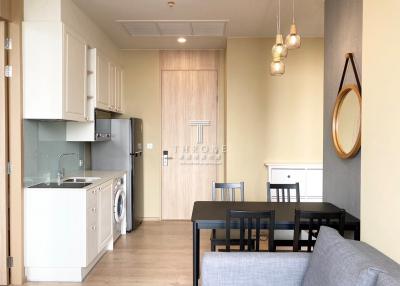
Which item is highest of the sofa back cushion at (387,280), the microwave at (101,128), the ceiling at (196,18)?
the ceiling at (196,18)

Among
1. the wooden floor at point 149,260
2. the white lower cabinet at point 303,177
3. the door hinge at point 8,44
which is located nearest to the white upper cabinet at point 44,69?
the door hinge at point 8,44

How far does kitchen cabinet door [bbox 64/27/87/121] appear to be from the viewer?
3.29 metres

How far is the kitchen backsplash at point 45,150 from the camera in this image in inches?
127

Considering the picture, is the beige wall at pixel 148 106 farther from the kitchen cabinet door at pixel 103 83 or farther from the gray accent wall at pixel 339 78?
the gray accent wall at pixel 339 78

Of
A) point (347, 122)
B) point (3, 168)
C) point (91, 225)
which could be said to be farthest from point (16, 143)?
point (347, 122)

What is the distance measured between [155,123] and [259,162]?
1895mm

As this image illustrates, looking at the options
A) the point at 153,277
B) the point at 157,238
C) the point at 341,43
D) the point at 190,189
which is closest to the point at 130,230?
the point at 157,238

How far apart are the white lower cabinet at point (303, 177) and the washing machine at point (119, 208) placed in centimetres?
204

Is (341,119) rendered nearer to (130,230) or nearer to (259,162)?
(259,162)

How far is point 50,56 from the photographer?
314 cm

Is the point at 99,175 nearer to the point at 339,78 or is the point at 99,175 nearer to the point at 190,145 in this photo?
the point at 190,145

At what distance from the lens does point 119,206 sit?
4.42 meters

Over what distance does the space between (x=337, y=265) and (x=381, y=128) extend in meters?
0.73

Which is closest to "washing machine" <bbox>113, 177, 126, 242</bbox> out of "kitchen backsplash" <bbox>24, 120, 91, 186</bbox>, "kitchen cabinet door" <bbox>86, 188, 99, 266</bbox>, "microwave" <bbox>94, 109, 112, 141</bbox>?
"kitchen backsplash" <bbox>24, 120, 91, 186</bbox>
